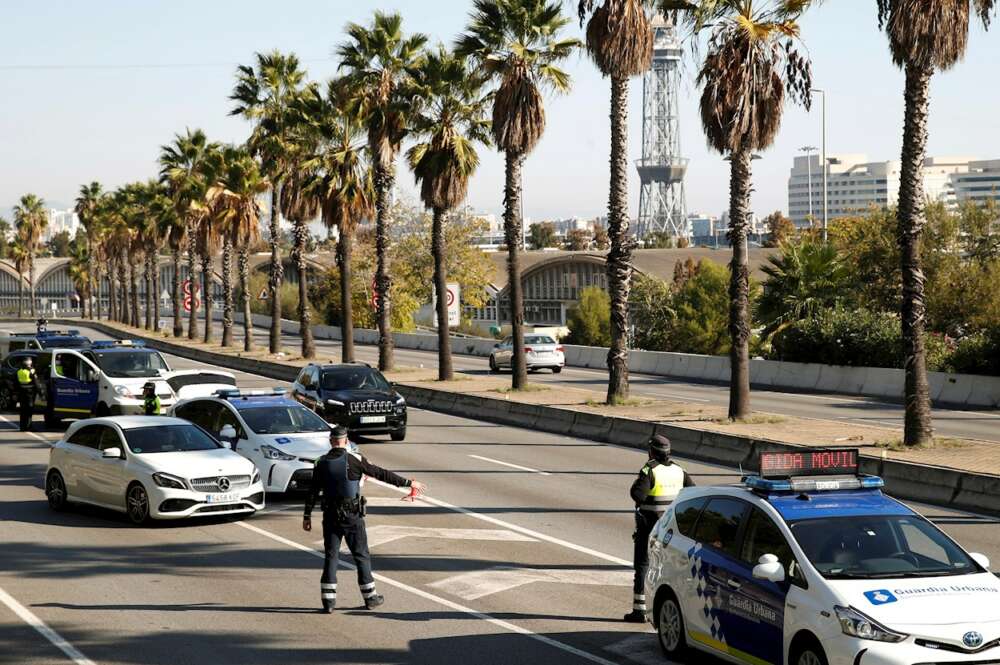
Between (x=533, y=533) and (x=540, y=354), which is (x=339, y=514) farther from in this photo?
(x=540, y=354)

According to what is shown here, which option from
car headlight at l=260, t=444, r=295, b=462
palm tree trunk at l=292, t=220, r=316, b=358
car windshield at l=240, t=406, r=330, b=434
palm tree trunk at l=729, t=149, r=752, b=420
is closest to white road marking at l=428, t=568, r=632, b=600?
car headlight at l=260, t=444, r=295, b=462

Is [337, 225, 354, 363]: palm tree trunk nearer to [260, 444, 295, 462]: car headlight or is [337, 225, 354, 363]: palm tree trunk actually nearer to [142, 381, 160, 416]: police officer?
[142, 381, 160, 416]: police officer

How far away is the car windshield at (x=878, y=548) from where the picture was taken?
8906 millimetres

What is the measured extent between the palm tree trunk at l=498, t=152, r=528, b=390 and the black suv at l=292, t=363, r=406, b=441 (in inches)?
351

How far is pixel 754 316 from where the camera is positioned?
46.3 meters

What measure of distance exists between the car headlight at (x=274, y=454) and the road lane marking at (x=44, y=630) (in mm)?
6384

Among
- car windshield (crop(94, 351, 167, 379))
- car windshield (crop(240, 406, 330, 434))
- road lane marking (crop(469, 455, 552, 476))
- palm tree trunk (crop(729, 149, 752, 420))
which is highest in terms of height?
palm tree trunk (crop(729, 149, 752, 420))

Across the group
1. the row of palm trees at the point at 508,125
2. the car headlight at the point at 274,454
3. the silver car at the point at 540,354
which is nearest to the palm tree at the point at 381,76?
the row of palm trees at the point at 508,125

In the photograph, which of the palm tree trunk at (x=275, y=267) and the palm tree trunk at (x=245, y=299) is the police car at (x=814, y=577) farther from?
the palm tree trunk at (x=245, y=299)

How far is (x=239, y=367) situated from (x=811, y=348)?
25.8 meters

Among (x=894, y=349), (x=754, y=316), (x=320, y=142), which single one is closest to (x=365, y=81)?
(x=320, y=142)

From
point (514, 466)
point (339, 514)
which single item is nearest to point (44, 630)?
point (339, 514)

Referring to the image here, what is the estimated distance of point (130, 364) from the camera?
30766 mm

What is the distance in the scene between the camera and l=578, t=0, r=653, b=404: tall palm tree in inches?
1208
